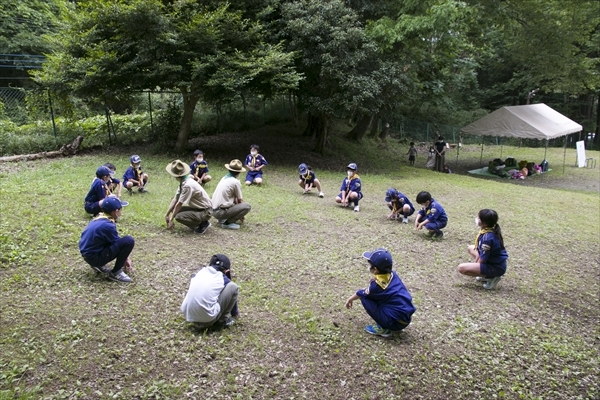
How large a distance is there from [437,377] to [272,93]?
12.6 metres

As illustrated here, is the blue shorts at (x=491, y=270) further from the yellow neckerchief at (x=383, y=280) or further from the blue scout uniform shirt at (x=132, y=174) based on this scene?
the blue scout uniform shirt at (x=132, y=174)

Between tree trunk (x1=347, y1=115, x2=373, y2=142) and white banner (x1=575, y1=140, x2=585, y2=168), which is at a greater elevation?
tree trunk (x1=347, y1=115, x2=373, y2=142)

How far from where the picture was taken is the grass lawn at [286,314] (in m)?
3.98

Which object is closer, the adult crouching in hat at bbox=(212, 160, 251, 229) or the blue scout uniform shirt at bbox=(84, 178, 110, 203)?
the blue scout uniform shirt at bbox=(84, 178, 110, 203)

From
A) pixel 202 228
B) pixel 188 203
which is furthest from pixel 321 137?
pixel 188 203

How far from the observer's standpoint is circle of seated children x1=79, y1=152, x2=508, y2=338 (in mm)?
4535

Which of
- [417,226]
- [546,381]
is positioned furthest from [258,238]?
[546,381]

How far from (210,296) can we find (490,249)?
3933 millimetres

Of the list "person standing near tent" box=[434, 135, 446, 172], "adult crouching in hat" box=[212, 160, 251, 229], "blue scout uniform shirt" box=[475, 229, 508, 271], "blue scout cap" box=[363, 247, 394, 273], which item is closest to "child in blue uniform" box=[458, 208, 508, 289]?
"blue scout uniform shirt" box=[475, 229, 508, 271]

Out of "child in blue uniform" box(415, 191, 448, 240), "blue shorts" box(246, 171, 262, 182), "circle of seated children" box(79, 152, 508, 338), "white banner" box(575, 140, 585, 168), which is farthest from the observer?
"white banner" box(575, 140, 585, 168)

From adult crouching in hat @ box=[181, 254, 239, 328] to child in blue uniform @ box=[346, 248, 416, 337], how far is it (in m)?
1.48

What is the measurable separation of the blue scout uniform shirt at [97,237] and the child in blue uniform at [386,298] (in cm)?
306

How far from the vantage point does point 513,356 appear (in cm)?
472

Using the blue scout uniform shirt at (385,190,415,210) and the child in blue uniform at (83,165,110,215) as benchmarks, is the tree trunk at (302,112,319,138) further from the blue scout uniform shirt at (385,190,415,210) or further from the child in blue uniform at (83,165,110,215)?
the child in blue uniform at (83,165,110,215)
